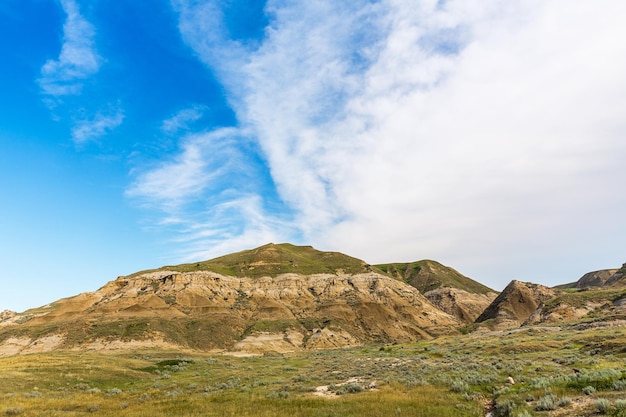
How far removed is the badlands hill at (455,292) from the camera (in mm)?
150375

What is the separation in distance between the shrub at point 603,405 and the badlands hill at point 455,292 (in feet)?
478

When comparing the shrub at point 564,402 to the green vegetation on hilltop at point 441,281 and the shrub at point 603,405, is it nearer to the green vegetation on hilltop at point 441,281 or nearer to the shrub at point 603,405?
the shrub at point 603,405

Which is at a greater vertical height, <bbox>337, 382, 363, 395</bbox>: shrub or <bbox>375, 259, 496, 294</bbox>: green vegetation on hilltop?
<bbox>375, 259, 496, 294</bbox>: green vegetation on hilltop

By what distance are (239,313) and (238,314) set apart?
54.3 inches

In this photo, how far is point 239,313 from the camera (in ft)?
370

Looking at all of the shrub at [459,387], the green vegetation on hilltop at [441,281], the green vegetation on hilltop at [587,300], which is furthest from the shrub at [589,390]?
the green vegetation on hilltop at [441,281]

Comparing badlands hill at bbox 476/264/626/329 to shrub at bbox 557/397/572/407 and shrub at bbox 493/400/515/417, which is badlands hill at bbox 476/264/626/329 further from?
shrub at bbox 557/397/572/407

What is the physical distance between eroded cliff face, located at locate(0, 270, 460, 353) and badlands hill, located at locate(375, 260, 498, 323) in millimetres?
23774

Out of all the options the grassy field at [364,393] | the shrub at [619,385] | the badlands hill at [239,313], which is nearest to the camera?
the shrub at [619,385]

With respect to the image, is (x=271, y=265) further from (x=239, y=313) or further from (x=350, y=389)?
(x=350, y=389)

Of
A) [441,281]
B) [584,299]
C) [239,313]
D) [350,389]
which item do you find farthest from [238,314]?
[441,281]

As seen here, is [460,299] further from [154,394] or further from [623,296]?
[154,394]

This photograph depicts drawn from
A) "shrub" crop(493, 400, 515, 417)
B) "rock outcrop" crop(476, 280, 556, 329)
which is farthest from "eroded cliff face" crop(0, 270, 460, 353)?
"shrub" crop(493, 400, 515, 417)

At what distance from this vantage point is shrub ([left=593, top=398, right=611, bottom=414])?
12.5 meters
